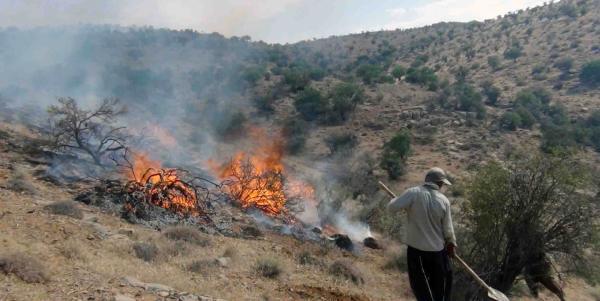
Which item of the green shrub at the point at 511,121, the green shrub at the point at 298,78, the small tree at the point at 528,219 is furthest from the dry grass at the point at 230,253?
the green shrub at the point at 298,78

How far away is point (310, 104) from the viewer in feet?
111

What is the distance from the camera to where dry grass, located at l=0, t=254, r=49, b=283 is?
577 centimetres

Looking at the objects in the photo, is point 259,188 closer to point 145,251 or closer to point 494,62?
point 145,251

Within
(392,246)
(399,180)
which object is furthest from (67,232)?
(399,180)

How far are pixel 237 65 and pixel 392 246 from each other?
37.2 metres

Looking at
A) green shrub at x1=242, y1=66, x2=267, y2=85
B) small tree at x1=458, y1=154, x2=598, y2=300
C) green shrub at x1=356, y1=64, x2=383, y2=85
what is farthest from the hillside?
small tree at x1=458, y1=154, x2=598, y2=300

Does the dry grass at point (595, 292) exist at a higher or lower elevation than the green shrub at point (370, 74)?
lower

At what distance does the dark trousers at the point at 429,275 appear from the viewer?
5.62m

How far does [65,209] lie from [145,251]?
2.64 meters

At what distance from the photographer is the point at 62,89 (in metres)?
32.3

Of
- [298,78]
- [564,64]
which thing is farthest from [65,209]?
[564,64]

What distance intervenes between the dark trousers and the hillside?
8.40 ft

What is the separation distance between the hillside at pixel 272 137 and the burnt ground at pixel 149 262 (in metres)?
0.05

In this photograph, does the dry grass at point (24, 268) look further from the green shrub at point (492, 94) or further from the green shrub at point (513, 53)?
the green shrub at point (513, 53)
